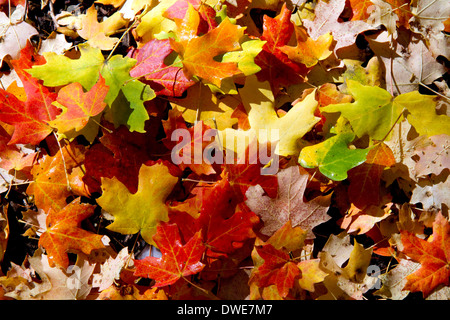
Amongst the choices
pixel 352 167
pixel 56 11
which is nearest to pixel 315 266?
pixel 352 167

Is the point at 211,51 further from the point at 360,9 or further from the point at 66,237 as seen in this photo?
the point at 66,237

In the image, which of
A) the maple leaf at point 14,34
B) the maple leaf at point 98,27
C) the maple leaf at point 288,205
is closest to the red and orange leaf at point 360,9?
the maple leaf at point 288,205

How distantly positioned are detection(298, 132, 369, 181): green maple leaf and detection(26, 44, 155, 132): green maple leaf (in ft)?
1.72

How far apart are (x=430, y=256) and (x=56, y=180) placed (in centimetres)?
124

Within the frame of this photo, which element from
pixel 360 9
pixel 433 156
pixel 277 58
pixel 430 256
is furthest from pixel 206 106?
pixel 430 256

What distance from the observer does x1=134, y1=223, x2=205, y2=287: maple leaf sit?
45.5 inches

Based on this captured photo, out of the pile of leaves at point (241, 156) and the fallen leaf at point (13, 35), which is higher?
the fallen leaf at point (13, 35)

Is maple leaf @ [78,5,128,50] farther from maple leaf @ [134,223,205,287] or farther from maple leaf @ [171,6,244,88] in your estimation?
maple leaf @ [134,223,205,287]

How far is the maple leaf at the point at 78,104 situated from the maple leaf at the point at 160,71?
146 mm

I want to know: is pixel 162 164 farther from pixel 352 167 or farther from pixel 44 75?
pixel 352 167

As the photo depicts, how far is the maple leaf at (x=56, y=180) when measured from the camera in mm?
1354

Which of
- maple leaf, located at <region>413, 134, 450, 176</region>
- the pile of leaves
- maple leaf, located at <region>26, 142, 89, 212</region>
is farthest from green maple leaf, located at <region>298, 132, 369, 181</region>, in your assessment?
maple leaf, located at <region>26, 142, 89, 212</region>

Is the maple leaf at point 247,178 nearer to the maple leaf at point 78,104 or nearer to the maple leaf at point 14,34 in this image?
the maple leaf at point 78,104
